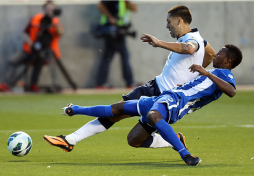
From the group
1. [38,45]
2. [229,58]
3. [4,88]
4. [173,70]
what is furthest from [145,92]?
[4,88]

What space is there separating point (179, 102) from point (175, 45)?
2.04ft

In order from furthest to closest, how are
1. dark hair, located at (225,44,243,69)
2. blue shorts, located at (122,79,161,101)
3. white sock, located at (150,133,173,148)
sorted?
1. white sock, located at (150,133,173,148)
2. blue shorts, located at (122,79,161,101)
3. dark hair, located at (225,44,243,69)

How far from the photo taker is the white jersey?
5828 millimetres

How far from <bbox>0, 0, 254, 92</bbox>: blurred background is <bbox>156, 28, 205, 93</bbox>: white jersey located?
12.7 m

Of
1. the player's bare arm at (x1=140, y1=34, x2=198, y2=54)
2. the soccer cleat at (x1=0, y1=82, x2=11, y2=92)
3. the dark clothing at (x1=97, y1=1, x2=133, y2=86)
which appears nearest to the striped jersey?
the player's bare arm at (x1=140, y1=34, x2=198, y2=54)

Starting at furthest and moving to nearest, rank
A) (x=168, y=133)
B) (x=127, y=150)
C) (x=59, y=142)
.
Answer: (x=127, y=150) < (x=59, y=142) < (x=168, y=133)

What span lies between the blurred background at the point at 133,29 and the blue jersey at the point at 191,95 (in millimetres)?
13234

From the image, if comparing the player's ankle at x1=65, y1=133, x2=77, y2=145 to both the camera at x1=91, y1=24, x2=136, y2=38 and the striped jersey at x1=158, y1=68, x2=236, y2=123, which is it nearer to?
the striped jersey at x1=158, y1=68, x2=236, y2=123

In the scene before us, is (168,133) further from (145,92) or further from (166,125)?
(145,92)

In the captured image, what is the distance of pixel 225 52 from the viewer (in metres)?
5.50

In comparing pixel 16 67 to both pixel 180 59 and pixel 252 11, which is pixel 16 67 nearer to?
pixel 252 11

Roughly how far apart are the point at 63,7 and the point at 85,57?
210 centimetres

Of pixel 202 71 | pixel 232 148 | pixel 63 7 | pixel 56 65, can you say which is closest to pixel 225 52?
pixel 202 71

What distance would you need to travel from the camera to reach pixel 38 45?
16.7 metres
